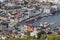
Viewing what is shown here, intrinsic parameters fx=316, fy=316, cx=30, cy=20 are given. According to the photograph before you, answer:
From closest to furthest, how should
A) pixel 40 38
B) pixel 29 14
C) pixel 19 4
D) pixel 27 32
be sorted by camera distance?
1. pixel 40 38
2. pixel 27 32
3. pixel 29 14
4. pixel 19 4

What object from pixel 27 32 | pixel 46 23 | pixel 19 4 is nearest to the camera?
pixel 27 32

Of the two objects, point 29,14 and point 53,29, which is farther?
point 29,14

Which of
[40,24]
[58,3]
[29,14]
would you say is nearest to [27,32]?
[40,24]

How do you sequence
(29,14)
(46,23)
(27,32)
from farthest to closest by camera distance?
(29,14)
(46,23)
(27,32)

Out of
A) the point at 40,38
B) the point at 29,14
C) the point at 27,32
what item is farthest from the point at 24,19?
the point at 40,38

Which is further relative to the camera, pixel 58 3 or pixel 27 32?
pixel 58 3

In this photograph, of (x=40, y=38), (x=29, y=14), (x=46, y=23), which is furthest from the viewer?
(x=29, y=14)

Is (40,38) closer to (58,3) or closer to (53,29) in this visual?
(53,29)

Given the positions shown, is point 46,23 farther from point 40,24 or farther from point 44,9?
point 44,9

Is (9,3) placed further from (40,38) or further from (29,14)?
(40,38)
